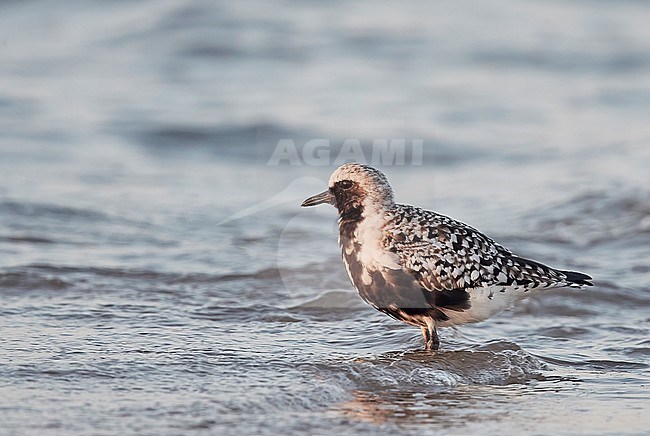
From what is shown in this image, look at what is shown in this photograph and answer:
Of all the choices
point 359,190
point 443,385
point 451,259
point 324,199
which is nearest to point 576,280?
point 451,259

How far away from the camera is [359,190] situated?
5.38 metres

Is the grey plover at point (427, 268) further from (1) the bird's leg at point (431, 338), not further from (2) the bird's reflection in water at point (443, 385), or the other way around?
(2) the bird's reflection in water at point (443, 385)

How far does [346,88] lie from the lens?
13.2m

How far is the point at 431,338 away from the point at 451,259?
462 mm

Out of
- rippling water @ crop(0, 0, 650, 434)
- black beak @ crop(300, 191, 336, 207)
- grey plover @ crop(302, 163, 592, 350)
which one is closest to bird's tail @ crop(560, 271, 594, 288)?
grey plover @ crop(302, 163, 592, 350)

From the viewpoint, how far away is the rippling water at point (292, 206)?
4535mm

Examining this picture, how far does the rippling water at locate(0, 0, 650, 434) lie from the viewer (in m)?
4.54

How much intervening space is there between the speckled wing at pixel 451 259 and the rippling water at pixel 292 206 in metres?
0.40

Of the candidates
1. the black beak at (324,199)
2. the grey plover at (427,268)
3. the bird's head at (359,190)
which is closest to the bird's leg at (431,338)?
the grey plover at (427,268)

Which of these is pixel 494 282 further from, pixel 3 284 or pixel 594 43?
pixel 594 43

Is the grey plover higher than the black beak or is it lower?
lower

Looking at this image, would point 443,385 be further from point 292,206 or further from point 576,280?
point 292,206

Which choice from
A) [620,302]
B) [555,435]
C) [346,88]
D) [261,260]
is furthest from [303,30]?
[555,435]

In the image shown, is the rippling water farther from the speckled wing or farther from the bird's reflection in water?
the speckled wing
